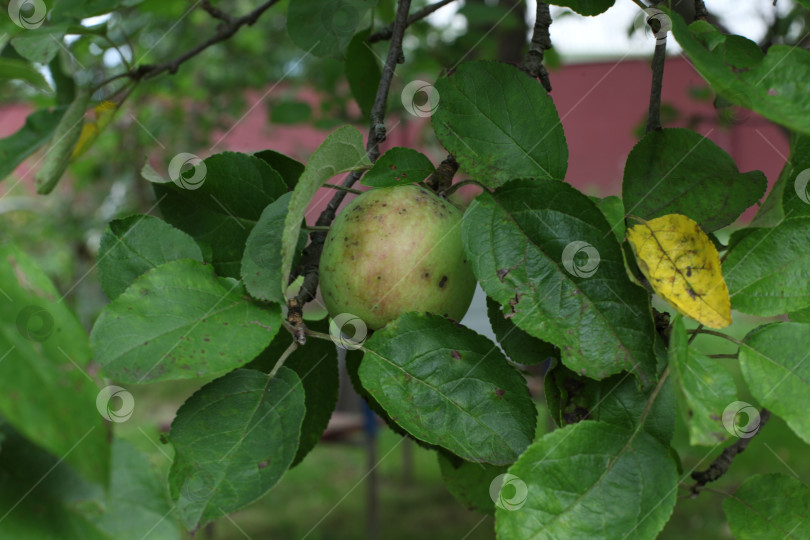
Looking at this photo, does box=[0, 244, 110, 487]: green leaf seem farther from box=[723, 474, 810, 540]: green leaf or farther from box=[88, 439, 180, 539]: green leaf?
box=[723, 474, 810, 540]: green leaf

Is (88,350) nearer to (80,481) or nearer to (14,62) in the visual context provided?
(80,481)

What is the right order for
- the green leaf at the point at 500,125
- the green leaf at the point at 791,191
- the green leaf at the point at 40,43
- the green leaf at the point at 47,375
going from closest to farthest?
the green leaf at the point at 47,375
the green leaf at the point at 791,191
the green leaf at the point at 500,125
the green leaf at the point at 40,43

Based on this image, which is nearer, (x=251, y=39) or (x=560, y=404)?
(x=560, y=404)

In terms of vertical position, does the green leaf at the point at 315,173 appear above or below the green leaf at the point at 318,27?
below

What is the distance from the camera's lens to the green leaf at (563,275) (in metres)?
0.53

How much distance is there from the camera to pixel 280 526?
331 centimetres

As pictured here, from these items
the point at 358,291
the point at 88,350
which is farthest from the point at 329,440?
the point at 88,350

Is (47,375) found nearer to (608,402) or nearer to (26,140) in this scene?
(608,402)

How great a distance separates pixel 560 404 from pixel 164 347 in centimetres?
32

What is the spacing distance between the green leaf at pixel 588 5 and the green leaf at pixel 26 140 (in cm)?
75

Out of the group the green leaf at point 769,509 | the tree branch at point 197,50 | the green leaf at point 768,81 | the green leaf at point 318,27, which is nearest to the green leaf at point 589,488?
the green leaf at point 769,509

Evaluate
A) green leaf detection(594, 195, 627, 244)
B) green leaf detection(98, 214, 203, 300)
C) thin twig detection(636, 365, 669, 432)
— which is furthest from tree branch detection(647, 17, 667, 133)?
green leaf detection(98, 214, 203, 300)

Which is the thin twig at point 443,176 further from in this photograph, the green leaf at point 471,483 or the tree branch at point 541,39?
the green leaf at point 471,483

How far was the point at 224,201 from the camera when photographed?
692 mm
